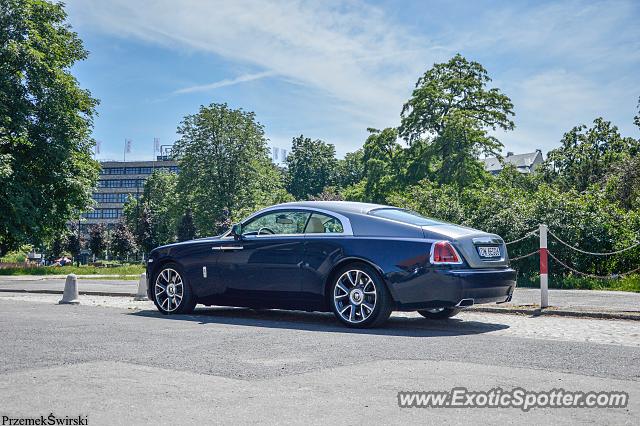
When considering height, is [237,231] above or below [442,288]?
above

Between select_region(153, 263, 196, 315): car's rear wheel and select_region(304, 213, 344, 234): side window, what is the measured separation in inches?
84.1

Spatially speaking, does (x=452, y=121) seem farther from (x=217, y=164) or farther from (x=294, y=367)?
(x=294, y=367)

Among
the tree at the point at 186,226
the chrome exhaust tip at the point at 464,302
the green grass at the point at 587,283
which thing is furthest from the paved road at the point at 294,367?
the tree at the point at 186,226

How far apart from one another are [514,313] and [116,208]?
158353 millimetres

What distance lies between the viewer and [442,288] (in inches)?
323

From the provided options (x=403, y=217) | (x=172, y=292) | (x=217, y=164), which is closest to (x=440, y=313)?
(x=403, y=217)

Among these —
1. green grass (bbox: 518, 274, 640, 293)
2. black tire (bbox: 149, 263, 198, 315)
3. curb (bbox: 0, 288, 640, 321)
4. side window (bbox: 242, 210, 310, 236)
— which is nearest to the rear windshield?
side window (bbox: 242, 210, 310, 236)

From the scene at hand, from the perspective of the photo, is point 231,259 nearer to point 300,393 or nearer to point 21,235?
point 300,393

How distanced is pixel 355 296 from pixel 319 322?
2.99 ft

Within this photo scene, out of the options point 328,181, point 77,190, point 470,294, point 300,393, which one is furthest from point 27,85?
point 328,181

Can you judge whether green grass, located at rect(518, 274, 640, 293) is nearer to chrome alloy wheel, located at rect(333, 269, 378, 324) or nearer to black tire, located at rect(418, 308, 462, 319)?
black tire, located at rect(418, 308, 462, 319)

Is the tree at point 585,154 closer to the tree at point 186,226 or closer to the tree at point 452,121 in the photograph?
the tree at point 452,121

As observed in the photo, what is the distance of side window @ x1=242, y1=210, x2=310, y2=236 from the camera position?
9.49m

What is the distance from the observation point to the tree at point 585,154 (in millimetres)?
56500
